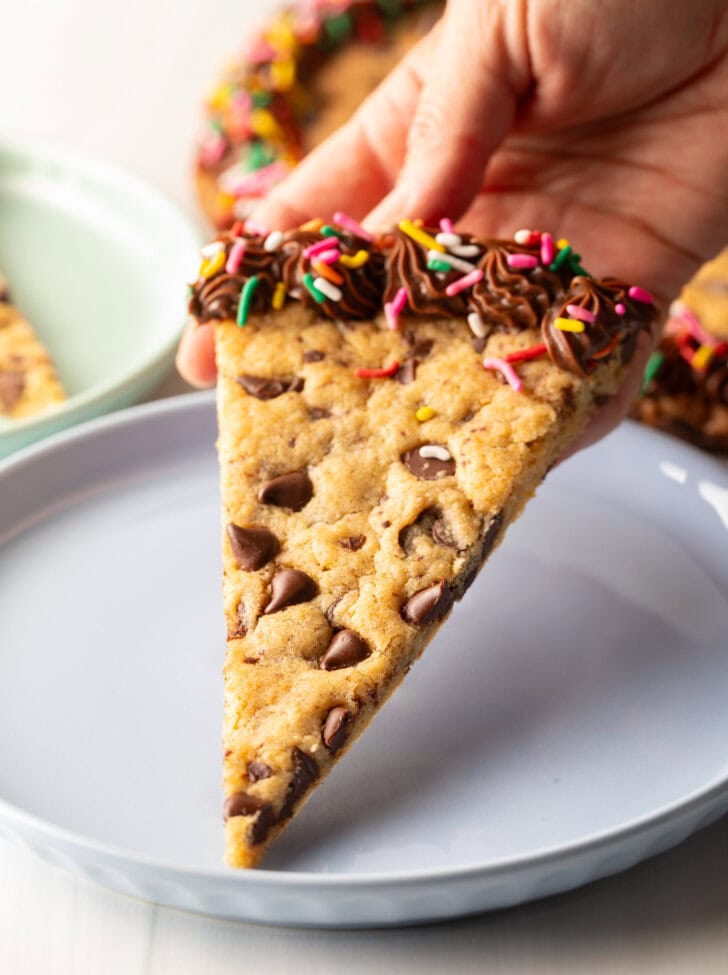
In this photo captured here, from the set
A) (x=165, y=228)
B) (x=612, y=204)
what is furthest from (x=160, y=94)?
(x=612, y=204)

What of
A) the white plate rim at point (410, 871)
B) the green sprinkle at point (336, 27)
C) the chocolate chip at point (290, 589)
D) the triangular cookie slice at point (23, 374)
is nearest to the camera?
the white plate rim at point (410, 871)

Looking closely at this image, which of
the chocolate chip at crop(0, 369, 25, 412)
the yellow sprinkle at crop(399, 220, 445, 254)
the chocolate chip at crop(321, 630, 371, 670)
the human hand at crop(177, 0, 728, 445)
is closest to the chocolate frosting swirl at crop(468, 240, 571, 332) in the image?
the yellow sprinkle at crop(399, 220, 445, 254)

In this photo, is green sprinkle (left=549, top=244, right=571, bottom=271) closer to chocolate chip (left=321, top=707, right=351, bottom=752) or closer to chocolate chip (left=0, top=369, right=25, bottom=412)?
chocolate chip (left=321, top=707, right=351, bottom=752)

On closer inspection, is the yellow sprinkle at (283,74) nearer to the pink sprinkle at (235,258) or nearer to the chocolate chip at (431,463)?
the pink sprinkle at (235,258)

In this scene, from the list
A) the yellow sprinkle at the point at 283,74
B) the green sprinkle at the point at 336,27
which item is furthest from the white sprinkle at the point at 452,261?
the green sprinkle at the point at 336,27

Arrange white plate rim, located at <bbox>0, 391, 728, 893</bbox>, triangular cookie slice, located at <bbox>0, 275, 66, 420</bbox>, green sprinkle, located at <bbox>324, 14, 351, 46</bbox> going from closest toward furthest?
white plate rim, located at <bbox>0, 391, 728, 893</bbox> < triangular cookie slice, located at <bbox>0, 275, 66, 420</bbox> < green sprinkle, located at <bbox>324, 14, 351, 46</bbox>

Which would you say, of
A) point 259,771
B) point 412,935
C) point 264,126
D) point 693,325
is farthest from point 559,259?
point 264,126

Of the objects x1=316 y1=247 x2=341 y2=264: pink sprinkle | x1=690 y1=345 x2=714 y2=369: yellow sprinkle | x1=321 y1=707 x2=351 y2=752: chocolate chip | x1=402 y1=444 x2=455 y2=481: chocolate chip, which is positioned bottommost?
x1=690 y1=345 x2=714 y2=369: yellow sprinkle
